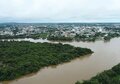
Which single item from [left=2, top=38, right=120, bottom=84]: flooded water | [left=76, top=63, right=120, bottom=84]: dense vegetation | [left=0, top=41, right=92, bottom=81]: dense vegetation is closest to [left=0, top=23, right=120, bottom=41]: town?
[left=0, top=41, right=92, bottom=81]: dense vegetation

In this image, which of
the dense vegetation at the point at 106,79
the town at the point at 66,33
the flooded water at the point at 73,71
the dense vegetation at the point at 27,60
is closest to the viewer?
the dense vegetation at the point at 106,79

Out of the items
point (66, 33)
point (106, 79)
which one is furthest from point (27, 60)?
point (66, 33)

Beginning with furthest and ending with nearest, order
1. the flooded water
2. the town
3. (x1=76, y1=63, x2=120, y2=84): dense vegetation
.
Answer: the town, the flooded water, (x1=76, y1=63, x2=120, y2=84): dense vegetation

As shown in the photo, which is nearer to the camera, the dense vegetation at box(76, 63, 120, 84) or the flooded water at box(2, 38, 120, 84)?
the dense vegetation at box(76, 63, 120, 84)

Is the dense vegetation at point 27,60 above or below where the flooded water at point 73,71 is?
Result: above

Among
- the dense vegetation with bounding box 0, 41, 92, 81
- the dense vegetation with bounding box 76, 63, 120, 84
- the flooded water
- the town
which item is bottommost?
the town

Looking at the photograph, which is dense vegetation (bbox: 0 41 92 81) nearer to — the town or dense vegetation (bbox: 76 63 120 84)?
dense vegetation (bbox: 76 63 120 84)

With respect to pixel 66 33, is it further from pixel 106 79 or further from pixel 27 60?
pixel 106 79

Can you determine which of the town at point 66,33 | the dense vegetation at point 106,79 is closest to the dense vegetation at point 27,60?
the dense vegetation at point 106,79

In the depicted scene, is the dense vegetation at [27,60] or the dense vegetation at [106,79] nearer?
the dense vegetation at [106,79]

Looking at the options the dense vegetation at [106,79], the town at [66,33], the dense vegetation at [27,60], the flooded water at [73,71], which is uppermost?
the dense vegetation at [106,79]

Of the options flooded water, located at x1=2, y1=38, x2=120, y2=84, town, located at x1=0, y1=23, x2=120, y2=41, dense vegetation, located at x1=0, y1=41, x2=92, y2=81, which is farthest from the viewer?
town, located at x1=0, y1=23, x2=120, y2=41

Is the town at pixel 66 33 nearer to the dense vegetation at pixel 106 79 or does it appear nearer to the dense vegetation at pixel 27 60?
the dense vegetation at pixel 27 60

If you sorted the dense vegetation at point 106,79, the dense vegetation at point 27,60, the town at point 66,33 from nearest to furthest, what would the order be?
the dense vegetation at point 106,79
the dense vegetation at point 27,60
the town at point 66,33
